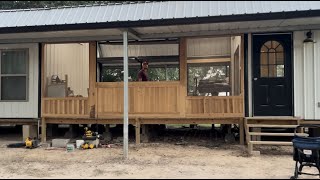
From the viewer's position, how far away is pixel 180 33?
8.23 metres

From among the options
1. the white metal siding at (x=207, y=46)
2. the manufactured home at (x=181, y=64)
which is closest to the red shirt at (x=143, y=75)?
the manufactured home at (x=181, y=64)

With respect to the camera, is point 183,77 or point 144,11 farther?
point 183,77

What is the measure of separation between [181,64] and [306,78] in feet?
9.29

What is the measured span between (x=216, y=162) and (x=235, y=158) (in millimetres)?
531

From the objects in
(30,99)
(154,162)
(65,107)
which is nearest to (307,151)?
(154,162)

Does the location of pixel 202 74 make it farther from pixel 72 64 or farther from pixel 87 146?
pixel 72 64

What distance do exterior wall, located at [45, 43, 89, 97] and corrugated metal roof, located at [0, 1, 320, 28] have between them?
3.65 ft

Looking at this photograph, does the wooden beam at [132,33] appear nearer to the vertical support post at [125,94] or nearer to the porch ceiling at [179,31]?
the porch ceiling at [179,31]

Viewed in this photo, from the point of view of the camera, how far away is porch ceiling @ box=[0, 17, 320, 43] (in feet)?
25.0

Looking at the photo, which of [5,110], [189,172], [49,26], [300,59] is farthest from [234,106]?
[5,110]

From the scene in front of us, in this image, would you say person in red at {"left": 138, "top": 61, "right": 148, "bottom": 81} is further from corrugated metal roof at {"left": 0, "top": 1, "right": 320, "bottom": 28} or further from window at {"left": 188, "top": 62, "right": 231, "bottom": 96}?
corrugated metal roof at {"left": 0, "top": 1, "right": 320, "bottom": 28}

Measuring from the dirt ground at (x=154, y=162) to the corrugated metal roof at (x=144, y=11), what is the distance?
2797 mm

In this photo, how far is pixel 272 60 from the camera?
828 centimetres

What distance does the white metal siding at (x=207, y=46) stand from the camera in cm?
841
